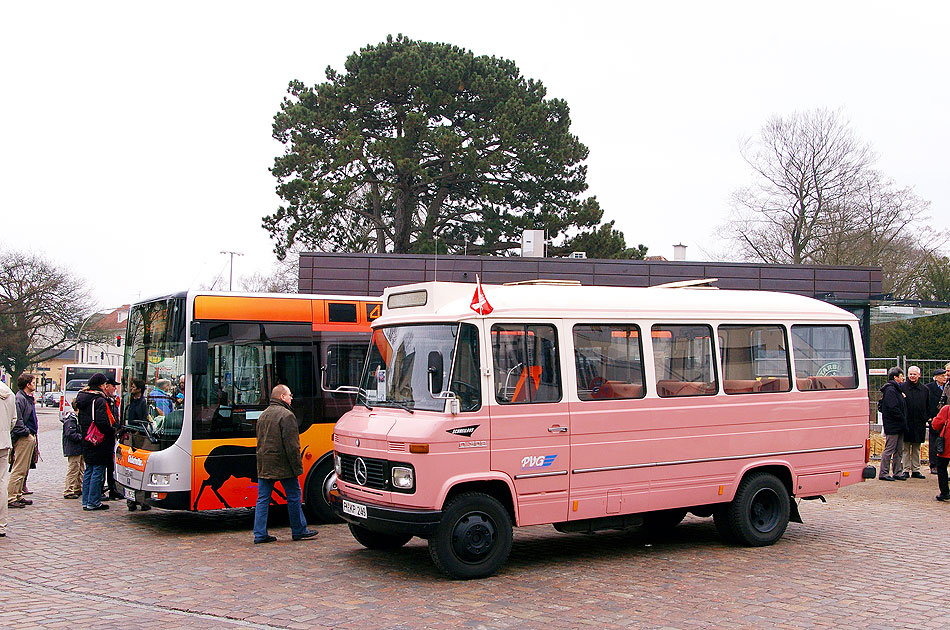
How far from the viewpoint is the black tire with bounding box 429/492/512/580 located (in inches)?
317

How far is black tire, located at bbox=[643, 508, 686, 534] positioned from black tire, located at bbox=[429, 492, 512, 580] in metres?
2.58

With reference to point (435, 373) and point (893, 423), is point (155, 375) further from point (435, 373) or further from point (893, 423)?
point (893, 423)

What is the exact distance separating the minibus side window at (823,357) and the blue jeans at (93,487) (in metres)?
9.57

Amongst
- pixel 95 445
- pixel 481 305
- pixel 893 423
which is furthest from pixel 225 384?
pixel 893 423

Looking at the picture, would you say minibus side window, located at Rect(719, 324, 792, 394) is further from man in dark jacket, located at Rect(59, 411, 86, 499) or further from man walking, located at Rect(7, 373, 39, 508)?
man walking, located at Rect(7, 373, 39, 508)

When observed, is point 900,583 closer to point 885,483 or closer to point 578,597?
point 578,597

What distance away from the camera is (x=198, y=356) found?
35.2 feet

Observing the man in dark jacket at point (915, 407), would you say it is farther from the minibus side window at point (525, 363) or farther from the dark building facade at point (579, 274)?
the minibus side window at point (525, 363)

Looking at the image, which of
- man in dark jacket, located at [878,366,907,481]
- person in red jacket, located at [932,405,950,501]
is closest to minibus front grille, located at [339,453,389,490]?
person in red jacket, located at [932,405,950,501]

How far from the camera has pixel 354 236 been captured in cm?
3734

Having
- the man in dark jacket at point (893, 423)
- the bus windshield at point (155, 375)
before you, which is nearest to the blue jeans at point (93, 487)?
Answer: the bus windshield at point (155, 375)

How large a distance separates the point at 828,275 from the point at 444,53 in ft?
60.7

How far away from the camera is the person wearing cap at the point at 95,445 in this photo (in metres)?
12.5

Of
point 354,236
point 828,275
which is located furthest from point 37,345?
point 828,275
